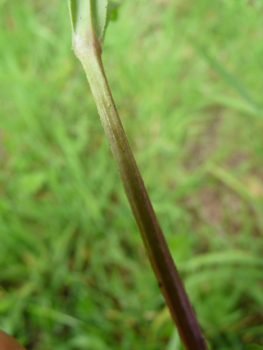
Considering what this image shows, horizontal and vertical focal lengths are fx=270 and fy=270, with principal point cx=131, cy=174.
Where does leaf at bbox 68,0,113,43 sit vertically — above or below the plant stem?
above

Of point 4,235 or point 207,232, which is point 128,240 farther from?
point 4,235

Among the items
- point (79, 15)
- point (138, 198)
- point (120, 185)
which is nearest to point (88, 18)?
point (79, 15)

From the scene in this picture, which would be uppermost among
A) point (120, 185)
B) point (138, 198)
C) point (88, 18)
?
point (120, 185)

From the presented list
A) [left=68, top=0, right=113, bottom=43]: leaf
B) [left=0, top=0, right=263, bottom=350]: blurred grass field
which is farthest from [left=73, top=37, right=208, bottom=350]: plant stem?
[left=0, top=0, right=263, bottom=350]: blurred grass field

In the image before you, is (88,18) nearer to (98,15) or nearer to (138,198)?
(98,15)

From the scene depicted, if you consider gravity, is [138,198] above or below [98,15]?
below

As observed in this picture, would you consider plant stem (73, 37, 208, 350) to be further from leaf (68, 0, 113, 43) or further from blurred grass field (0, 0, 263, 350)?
blurred grass field (0, 0, 263, 350)
